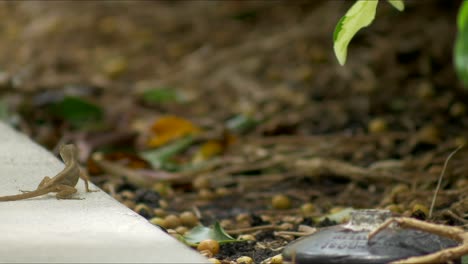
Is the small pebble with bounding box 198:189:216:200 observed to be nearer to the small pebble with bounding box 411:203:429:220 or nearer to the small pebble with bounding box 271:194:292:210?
the small pebble with bounding box 271:194:292:210

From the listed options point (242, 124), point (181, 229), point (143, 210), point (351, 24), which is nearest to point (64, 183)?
point (181, 229)

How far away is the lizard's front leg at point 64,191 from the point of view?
2137 millimetres

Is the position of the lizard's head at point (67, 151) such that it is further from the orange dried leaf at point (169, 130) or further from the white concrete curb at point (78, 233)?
the orange dried leaf at point (169, 130)

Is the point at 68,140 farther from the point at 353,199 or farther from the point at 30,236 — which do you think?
the point at 30,236

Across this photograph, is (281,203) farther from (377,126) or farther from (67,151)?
(377,126)

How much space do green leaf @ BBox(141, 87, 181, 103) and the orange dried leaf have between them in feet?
2.90

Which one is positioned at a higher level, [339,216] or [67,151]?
[67,151]

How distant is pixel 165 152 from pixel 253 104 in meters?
1.25

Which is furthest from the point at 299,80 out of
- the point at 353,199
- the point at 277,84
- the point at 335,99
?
the point at 353,199

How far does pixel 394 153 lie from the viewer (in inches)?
147

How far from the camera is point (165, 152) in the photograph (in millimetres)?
3818

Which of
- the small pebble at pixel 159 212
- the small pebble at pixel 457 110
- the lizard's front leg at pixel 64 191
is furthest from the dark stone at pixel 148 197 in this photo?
the small pebble at pixel 457 110

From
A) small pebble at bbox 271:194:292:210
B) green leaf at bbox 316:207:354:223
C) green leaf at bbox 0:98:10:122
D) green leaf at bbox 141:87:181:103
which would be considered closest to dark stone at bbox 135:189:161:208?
small pebble at bbox 271:194:292:210

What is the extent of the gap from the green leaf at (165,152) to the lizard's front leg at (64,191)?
1.49 metres
